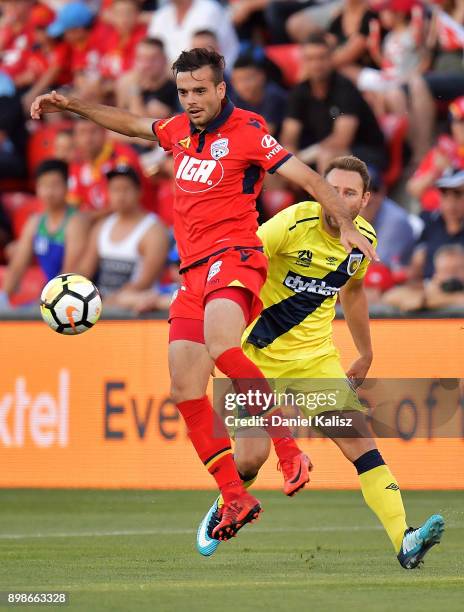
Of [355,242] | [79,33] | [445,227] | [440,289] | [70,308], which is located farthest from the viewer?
[79,33]

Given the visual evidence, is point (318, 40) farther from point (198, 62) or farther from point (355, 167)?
point (198, 62)

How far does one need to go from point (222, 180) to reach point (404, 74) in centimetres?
737

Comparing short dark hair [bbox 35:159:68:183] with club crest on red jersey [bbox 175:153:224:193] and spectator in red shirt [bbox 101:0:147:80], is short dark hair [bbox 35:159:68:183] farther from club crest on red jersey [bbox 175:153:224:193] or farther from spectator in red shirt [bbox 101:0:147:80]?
club crest on red jersey [bbox 175:153:224:193]

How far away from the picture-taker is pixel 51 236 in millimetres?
14125

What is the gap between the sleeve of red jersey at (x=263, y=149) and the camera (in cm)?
739

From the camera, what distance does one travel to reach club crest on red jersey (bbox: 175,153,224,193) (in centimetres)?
750

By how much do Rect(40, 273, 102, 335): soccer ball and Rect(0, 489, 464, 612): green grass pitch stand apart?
1.37 metres

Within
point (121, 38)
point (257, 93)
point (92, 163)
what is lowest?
point (92, 163)

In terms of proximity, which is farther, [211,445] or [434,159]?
[434,159]

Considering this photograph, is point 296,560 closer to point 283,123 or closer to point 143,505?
point 143,505

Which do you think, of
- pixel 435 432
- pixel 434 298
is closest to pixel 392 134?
pixel 434 298

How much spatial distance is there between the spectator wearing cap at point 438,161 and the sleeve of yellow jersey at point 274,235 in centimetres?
576

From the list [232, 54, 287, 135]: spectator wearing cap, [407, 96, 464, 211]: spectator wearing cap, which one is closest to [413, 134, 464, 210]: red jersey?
[407, 96, 464, 211]: spectator wearing cap

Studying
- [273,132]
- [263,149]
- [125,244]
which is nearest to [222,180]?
[263,149]
